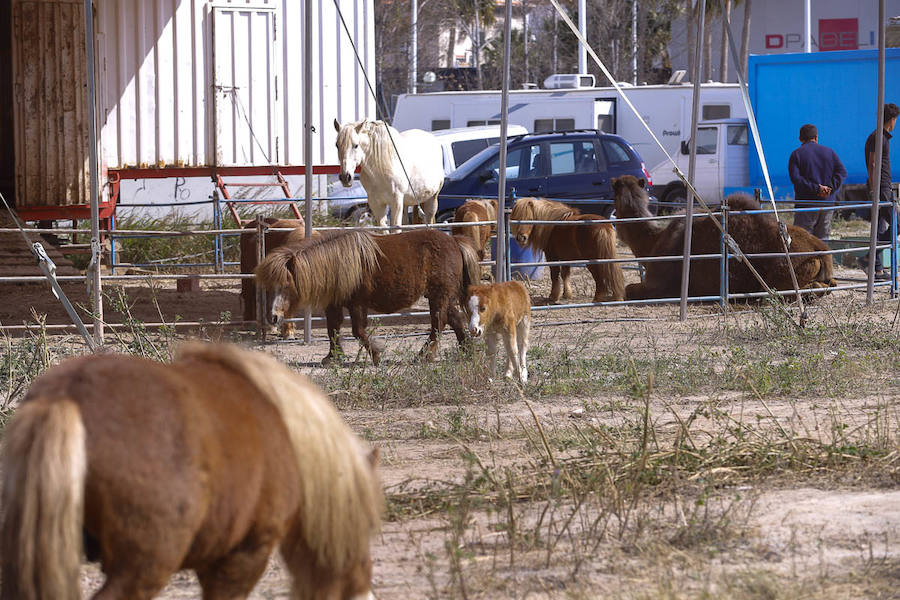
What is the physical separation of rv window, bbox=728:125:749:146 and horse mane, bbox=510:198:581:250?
10.9 meters

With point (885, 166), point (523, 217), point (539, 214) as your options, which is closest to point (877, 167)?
point (885, 166)

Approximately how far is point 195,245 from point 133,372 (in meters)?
12.9

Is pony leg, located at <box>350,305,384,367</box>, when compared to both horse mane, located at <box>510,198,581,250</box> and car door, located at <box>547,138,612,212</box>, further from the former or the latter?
car door, located at <box>547,138,612,212</box>

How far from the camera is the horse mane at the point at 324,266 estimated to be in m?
7.97

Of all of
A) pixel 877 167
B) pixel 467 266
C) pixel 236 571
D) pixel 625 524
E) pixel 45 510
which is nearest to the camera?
pixel 45 510

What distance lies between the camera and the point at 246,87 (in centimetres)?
1155

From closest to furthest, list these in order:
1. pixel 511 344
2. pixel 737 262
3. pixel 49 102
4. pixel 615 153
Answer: pixel 511 344 < pixel 49 102 < pixel 737 262 < pixel 615 153

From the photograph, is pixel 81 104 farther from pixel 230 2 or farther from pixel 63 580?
pixel 63 580

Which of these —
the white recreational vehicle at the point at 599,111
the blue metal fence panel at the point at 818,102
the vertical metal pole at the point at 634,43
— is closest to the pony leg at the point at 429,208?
the blue metal fence panel at the point at 818,102

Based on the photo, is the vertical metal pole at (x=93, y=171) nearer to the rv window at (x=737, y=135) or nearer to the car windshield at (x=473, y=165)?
the car windshield at (x=473, y=165)

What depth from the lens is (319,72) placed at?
12.2m

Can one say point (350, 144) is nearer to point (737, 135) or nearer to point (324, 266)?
point (324, 266)

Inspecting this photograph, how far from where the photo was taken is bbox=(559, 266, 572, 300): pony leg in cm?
1190

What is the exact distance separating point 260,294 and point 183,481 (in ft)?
22.5
